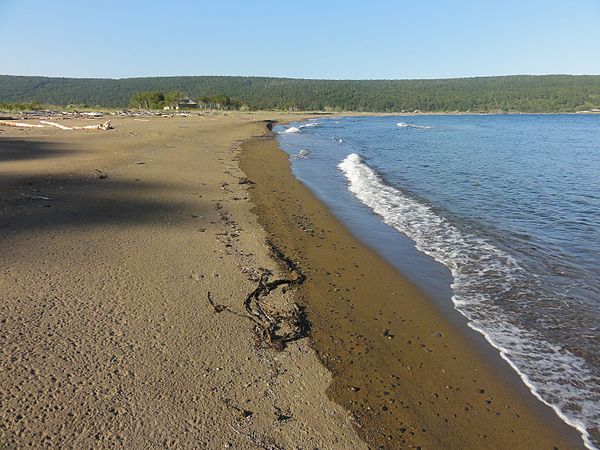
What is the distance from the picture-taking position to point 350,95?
193 metres

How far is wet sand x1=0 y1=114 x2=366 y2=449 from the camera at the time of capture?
132 inches

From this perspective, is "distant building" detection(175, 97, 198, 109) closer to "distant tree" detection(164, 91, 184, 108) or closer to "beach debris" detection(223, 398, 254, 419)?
"distant tree" detection(164, 91, 184, 108)

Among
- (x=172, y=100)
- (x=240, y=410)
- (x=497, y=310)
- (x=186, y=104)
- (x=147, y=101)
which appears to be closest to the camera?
(x=240, y=410)

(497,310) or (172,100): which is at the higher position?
(172,100)

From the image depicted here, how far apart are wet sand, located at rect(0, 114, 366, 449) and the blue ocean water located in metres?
2.69

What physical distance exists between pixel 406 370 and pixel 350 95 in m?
200

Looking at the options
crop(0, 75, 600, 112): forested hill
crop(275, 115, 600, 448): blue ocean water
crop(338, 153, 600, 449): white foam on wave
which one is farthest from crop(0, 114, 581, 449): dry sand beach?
crop(0, 75, 600, 112): forested hill

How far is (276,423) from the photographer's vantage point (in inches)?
139

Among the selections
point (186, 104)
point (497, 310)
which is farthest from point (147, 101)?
point (497, 310)

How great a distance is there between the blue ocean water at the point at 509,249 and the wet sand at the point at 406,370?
13.5 inches

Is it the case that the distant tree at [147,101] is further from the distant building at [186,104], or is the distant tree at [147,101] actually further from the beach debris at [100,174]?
the beach debris at [100,174]

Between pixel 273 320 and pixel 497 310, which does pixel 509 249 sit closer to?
pixel 497 310

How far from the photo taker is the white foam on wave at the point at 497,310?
437cm

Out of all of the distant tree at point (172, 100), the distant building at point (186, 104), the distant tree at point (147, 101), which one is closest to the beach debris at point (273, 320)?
the distant tree at point (172, 100)
